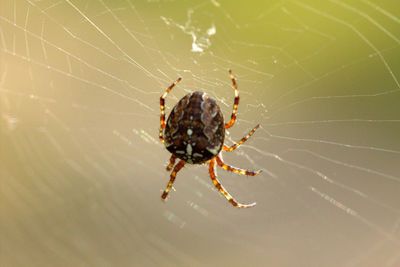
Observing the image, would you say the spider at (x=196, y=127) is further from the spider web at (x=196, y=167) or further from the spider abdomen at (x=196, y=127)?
the spider web at (x=196, y=167)

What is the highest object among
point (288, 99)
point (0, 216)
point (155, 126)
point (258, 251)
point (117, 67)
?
point (288, 99)

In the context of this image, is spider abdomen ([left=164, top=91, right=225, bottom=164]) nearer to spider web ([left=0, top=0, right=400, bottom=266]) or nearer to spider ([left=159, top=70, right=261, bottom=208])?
spider ([left=159, top=70, right=261, bottom=208])

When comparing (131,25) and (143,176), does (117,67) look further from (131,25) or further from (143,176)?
(143,176)

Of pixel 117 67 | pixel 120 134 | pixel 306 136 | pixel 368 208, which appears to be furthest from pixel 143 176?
pixel 368 208

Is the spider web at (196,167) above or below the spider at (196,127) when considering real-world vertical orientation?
above

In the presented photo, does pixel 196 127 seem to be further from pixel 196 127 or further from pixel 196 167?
pixel 196 167

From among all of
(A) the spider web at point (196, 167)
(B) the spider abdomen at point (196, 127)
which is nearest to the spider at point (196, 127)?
(B) the spider abdomen at point (196, 127)
